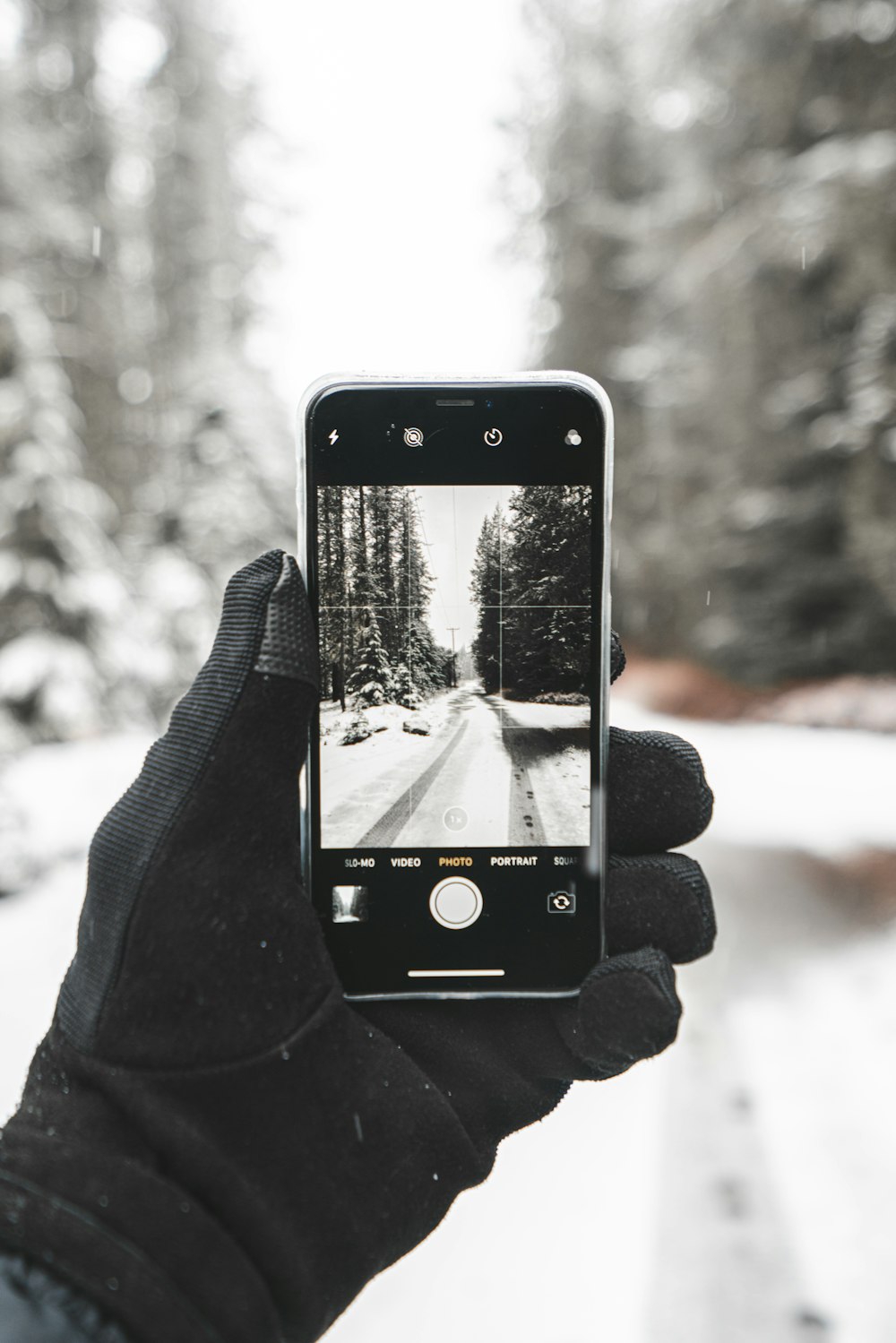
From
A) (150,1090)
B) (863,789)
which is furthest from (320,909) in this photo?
(863,789)

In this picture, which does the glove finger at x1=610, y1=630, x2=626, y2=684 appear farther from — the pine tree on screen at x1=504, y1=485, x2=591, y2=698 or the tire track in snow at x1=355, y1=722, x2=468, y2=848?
the tire track in snow at x1=355, y1=722, x2=468, y2=848

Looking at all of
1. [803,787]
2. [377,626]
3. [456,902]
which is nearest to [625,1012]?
[456,902]

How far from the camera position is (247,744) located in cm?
120

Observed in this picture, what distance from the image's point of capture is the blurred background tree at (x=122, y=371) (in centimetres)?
880

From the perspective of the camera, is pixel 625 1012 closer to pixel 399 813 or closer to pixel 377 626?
pixel 399 813

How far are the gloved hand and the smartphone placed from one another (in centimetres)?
10

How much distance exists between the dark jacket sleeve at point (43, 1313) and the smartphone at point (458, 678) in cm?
52

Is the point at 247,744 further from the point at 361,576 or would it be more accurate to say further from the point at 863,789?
the point at 863,789

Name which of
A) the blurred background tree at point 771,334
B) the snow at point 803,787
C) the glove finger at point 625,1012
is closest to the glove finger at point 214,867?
the glove finger at point 625,1012

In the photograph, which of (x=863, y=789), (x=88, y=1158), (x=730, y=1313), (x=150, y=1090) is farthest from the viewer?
(x=863, y=789)

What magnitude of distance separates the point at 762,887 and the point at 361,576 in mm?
5139

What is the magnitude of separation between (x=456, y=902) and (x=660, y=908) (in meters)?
0.30

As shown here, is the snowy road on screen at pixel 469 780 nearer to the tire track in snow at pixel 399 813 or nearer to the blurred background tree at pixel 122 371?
the tire track in snow at pixel 399 813

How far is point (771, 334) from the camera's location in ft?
35.7
